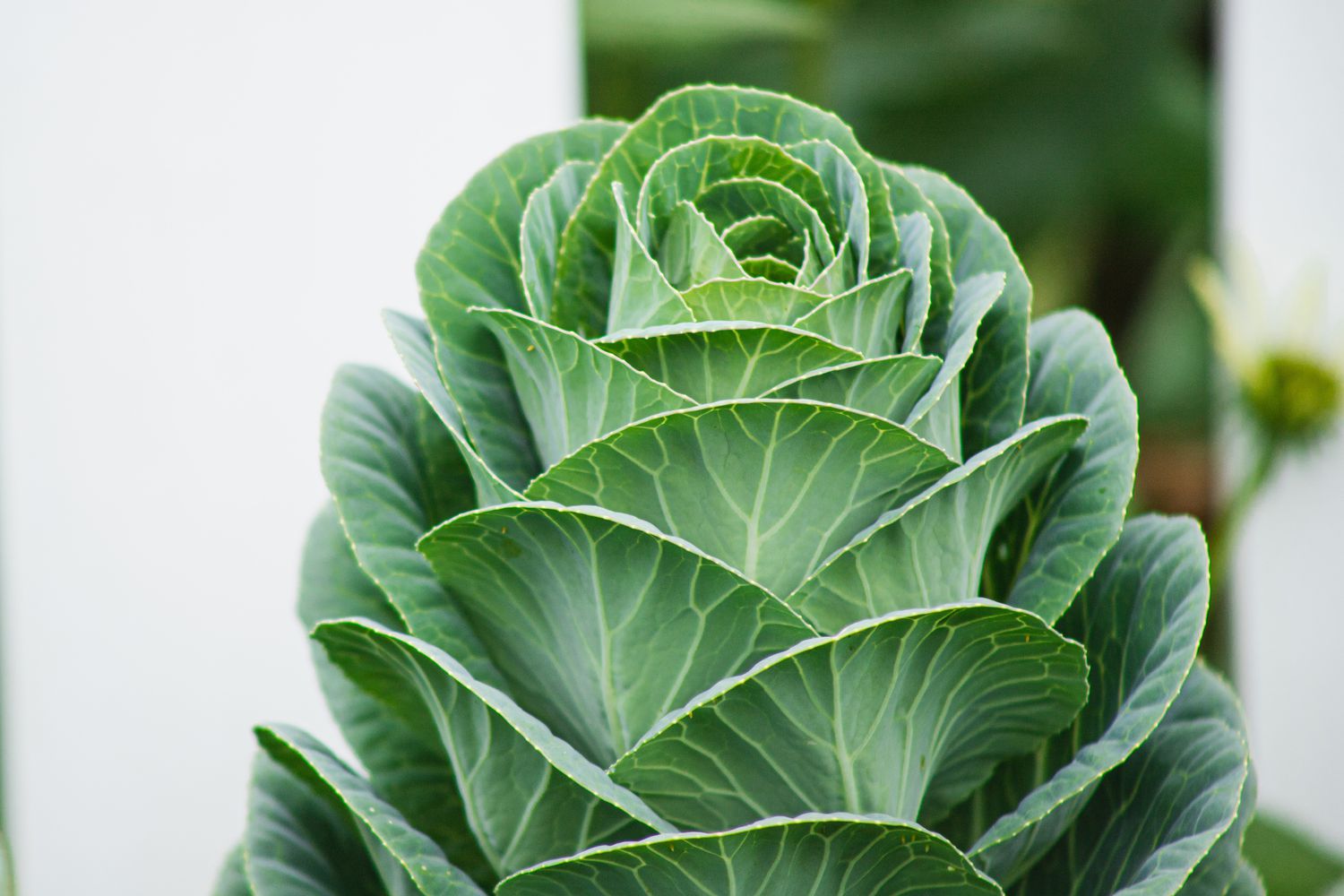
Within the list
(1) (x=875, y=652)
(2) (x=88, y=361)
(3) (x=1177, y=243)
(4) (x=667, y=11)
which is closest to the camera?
(1) (x=875, y=652)

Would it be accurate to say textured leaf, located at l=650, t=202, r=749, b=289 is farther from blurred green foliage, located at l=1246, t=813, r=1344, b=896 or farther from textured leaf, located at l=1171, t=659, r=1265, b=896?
blurred green foliage, located at l=1246, t=813, r=1344, b=896

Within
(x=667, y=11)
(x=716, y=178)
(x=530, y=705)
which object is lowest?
(x=530, y=705)

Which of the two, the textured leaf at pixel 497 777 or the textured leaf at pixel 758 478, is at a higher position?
the textured leaf at pixel 758 478

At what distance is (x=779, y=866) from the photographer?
0.62 ft

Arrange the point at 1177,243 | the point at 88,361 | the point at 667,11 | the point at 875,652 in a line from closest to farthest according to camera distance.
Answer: the point at 875,652 → the point at 88,361 → the point at 667,11 → the point at 1177,243

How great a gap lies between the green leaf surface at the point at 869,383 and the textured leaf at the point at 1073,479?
40 mm

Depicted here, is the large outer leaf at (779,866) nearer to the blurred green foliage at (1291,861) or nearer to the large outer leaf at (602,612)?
the large outer leaf at (602,612)

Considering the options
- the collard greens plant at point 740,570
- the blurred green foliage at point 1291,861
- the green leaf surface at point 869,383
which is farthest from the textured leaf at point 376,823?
the blurred green foliage at point 1291,861

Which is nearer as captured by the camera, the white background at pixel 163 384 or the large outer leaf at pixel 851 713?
the large outer leaf at pixel 851 713

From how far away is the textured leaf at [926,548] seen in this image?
0.63 ft

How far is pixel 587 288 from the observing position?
0.80 ft

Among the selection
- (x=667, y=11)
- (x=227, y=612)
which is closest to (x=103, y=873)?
(x=227, y=612)

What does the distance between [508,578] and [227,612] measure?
8.0 inches

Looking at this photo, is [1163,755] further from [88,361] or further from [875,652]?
[88,361]
